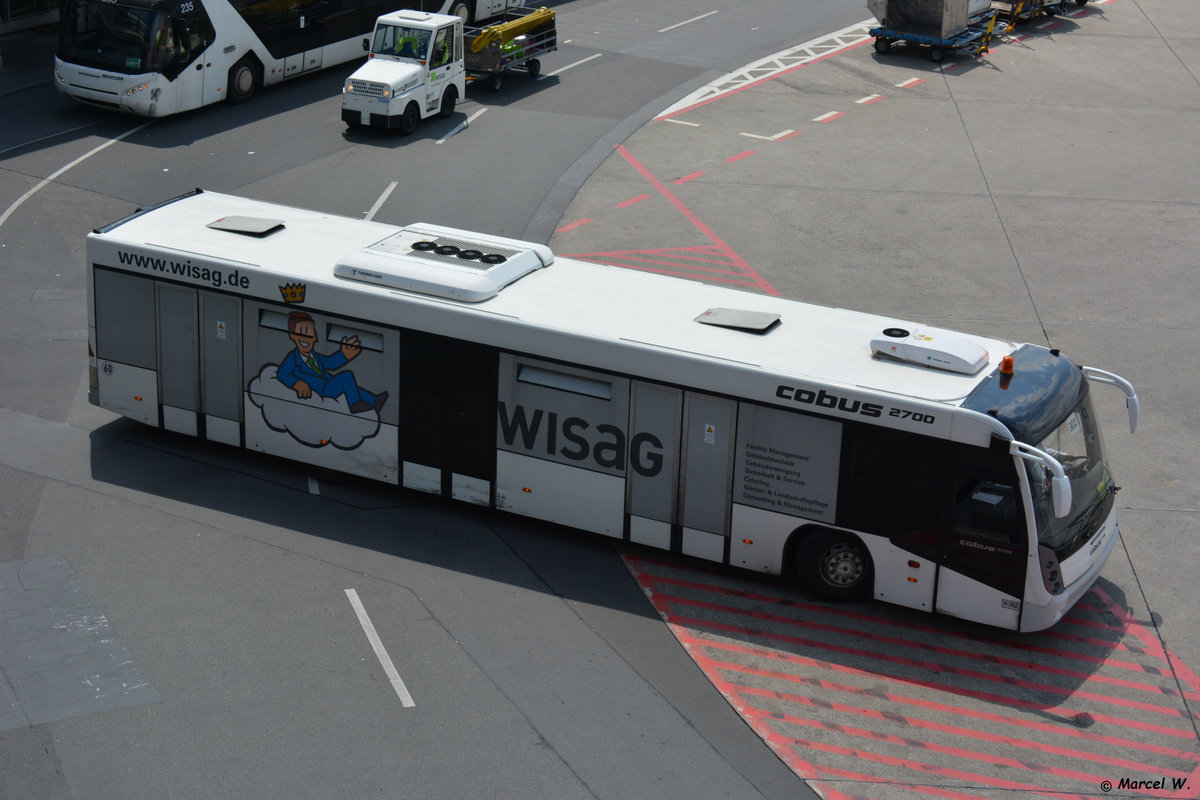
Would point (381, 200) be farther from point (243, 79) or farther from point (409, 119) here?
point (243, 79)

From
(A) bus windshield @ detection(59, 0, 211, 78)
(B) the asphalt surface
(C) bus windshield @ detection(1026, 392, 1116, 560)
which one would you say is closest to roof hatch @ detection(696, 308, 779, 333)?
(B) the asphalt surface

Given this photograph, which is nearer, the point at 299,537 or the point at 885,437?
the point at 885,437

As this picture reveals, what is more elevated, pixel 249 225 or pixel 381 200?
pixel 249 225

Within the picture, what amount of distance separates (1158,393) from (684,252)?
8.27 m

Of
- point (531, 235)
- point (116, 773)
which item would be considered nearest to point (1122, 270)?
point (531, 235)

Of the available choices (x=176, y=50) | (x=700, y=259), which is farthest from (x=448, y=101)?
Result: (x=700, y=259)

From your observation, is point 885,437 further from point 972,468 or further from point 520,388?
point 520,388

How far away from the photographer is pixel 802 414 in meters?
12.5

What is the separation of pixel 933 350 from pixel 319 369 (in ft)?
21.9

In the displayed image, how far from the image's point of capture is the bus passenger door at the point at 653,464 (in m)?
13.0

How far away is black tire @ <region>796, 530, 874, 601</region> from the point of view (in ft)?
42.3

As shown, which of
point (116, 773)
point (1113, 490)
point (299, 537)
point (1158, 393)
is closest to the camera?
point (116, 773)

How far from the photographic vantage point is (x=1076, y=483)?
40.5ft

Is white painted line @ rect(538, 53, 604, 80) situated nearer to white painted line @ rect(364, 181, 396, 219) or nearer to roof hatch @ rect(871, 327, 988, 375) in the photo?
white painted line @ rect(364, 181, 396, 219)
